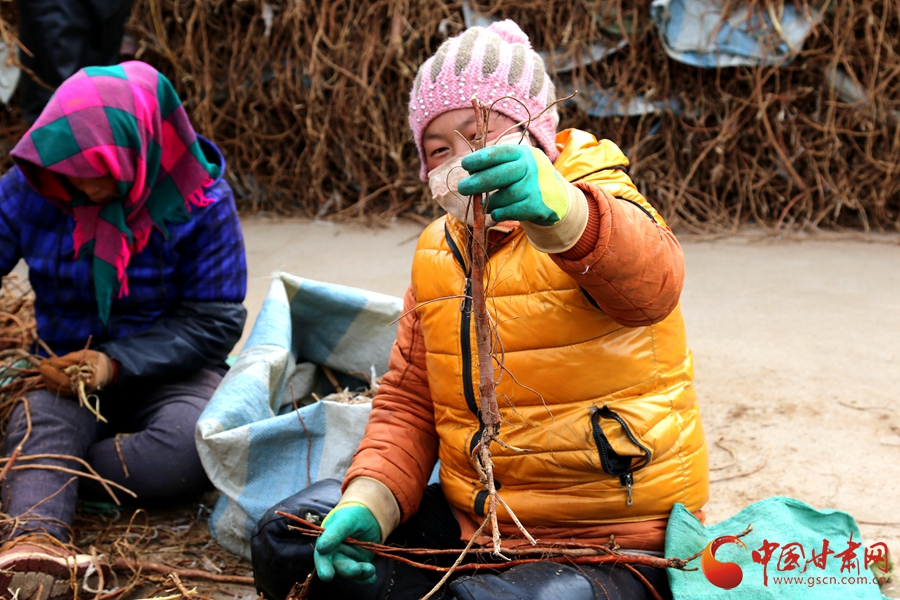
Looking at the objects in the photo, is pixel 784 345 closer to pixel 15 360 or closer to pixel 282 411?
pixel 282 411

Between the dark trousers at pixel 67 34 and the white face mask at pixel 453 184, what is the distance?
2998 mm

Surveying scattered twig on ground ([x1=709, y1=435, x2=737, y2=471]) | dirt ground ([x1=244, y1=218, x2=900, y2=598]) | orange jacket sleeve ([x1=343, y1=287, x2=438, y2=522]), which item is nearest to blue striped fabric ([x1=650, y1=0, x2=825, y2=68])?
dirt ground ([x1=244, y1=218, x2=900, y2=598])

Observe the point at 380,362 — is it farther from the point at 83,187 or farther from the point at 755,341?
the point at 755,341

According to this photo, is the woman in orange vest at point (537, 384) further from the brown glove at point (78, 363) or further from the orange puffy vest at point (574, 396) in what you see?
the brown glove at point (78, 363)

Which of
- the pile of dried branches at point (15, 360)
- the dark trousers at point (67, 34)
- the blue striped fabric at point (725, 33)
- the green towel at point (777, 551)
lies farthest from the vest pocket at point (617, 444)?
the dark trousers at point (67, 34)

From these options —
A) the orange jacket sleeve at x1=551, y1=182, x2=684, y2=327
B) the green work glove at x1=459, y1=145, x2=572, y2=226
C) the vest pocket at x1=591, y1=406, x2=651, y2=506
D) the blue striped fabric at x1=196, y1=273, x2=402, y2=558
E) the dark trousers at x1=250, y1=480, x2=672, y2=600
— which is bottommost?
the blue striped fabric at x1=196, y1=273, x2=402, y2=558

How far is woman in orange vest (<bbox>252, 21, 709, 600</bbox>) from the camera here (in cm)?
121

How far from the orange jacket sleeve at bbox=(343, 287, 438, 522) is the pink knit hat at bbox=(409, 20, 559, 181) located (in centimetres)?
39

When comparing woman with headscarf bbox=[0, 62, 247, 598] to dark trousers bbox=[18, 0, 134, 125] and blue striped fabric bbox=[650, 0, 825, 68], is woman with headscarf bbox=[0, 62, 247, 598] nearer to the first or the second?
dark trousers bbox=[18, 0, 134, 125]

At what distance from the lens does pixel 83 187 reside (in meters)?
1.88

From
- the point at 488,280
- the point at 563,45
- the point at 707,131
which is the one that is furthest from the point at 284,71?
the point at 488,280

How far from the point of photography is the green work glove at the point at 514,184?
1.01 meters

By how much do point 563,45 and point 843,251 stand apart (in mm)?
1656

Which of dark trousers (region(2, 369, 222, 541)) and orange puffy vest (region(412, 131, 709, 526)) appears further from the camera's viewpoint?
dark trousers (region(2, 369, 222, 541))
